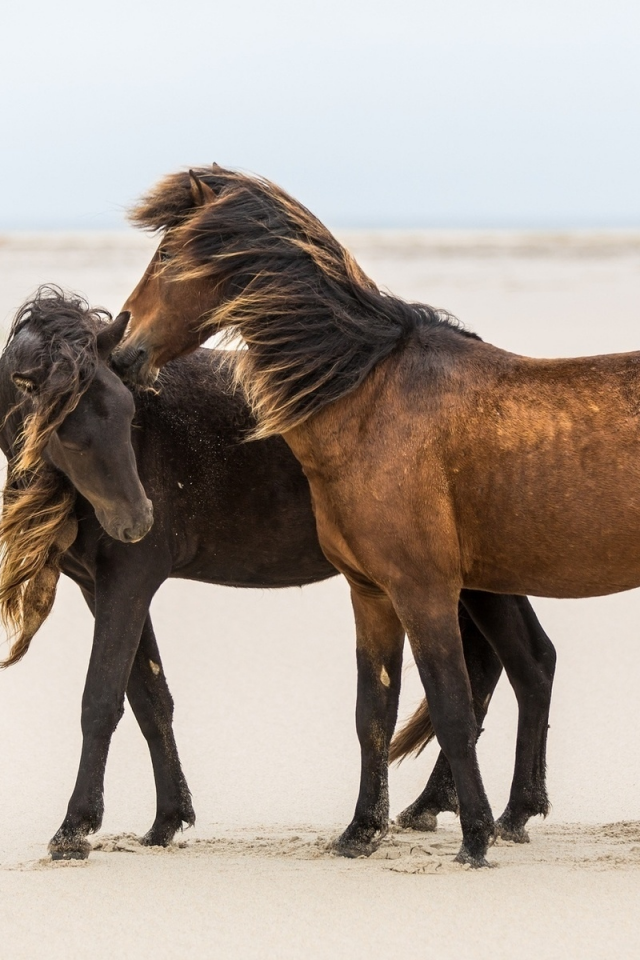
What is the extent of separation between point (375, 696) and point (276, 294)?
4.92ft

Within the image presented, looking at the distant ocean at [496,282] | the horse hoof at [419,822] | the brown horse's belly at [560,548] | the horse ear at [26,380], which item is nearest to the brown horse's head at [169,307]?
the horse ear at [26,380]

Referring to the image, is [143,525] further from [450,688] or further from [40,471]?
[450,688]

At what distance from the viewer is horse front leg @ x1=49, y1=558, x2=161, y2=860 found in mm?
4609

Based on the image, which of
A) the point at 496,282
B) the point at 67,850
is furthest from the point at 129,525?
the point at 496,282

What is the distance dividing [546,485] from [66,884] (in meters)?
1.99

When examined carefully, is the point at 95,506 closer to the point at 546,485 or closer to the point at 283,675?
the point at 546,485

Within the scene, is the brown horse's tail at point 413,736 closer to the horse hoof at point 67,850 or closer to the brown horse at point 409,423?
the brown horse at point 409,423

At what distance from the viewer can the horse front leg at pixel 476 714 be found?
17.3 ft

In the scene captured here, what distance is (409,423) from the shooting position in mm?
4523


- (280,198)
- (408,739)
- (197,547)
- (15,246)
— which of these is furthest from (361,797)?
(15,246)

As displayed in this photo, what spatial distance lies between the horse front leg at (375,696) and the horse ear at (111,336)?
1212 mm

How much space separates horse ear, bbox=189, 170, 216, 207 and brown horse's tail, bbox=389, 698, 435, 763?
2192 millimetres

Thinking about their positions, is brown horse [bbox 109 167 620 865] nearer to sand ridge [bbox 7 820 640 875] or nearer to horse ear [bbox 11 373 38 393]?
sand ridge [bbox 7 820 640 875]

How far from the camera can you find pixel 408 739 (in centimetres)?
554
